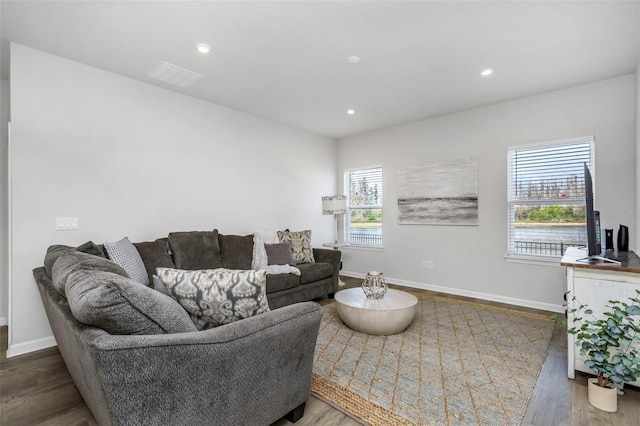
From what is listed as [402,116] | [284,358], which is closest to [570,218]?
[402,116]

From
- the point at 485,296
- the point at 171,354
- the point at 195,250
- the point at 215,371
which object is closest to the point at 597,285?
the point at 485,296

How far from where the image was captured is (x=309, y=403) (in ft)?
6.18

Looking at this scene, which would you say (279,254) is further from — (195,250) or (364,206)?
(364,206)

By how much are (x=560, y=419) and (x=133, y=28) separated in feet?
13.2

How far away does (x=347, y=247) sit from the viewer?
5.71m

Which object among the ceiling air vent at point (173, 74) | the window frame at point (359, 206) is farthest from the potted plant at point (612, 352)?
the ceiling air vent at point (173, 74)

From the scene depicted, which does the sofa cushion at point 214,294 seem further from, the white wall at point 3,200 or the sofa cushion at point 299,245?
the white wall at point 3,200

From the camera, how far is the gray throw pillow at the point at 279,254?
3.80 m

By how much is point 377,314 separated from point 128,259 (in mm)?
2337

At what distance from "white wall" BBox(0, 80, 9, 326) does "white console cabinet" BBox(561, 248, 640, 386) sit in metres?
5.11

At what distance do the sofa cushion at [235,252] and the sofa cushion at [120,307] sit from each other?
2.40m

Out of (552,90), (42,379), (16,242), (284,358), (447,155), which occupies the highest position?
(552,90)

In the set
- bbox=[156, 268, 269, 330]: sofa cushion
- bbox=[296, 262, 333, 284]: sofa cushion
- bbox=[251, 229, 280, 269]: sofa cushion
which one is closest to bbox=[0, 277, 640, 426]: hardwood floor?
bbox=[156, 268, 269, 330]: sofa cushion

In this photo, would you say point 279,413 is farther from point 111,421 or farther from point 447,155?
point 447,155
